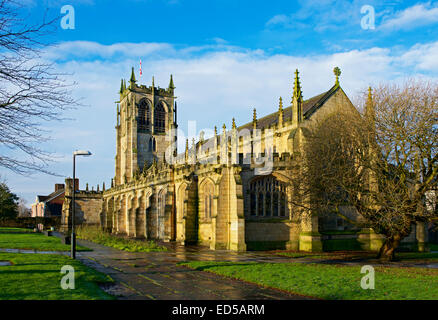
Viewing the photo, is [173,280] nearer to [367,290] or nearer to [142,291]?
[142,291]

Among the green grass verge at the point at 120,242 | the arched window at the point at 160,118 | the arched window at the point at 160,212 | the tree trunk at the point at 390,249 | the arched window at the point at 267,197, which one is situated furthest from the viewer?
the arched window at the point at 160,118

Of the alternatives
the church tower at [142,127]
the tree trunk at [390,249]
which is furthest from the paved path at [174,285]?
the church tower at [142,127]

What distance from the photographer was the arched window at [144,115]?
76875mm

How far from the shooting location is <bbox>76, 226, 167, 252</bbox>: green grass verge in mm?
27562

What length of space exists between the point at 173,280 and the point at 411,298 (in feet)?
25.6

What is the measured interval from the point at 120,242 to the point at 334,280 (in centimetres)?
2262

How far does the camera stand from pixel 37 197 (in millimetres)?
A: 109000

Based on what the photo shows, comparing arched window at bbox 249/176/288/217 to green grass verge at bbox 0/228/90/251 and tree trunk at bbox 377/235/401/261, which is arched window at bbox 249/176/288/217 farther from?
green grass verge at bbox 0/228/90/251

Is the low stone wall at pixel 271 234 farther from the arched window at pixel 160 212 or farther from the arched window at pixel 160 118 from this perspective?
the arched window at pixel 160 118

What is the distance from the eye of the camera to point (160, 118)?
79.2m

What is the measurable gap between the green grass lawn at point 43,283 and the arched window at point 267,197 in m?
15.8

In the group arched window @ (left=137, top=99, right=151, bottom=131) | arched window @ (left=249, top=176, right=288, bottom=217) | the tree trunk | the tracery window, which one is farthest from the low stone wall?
arched window @ (left=137, top=99, right=151, bottom=131)

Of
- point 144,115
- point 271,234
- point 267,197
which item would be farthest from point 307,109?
point 144,115
